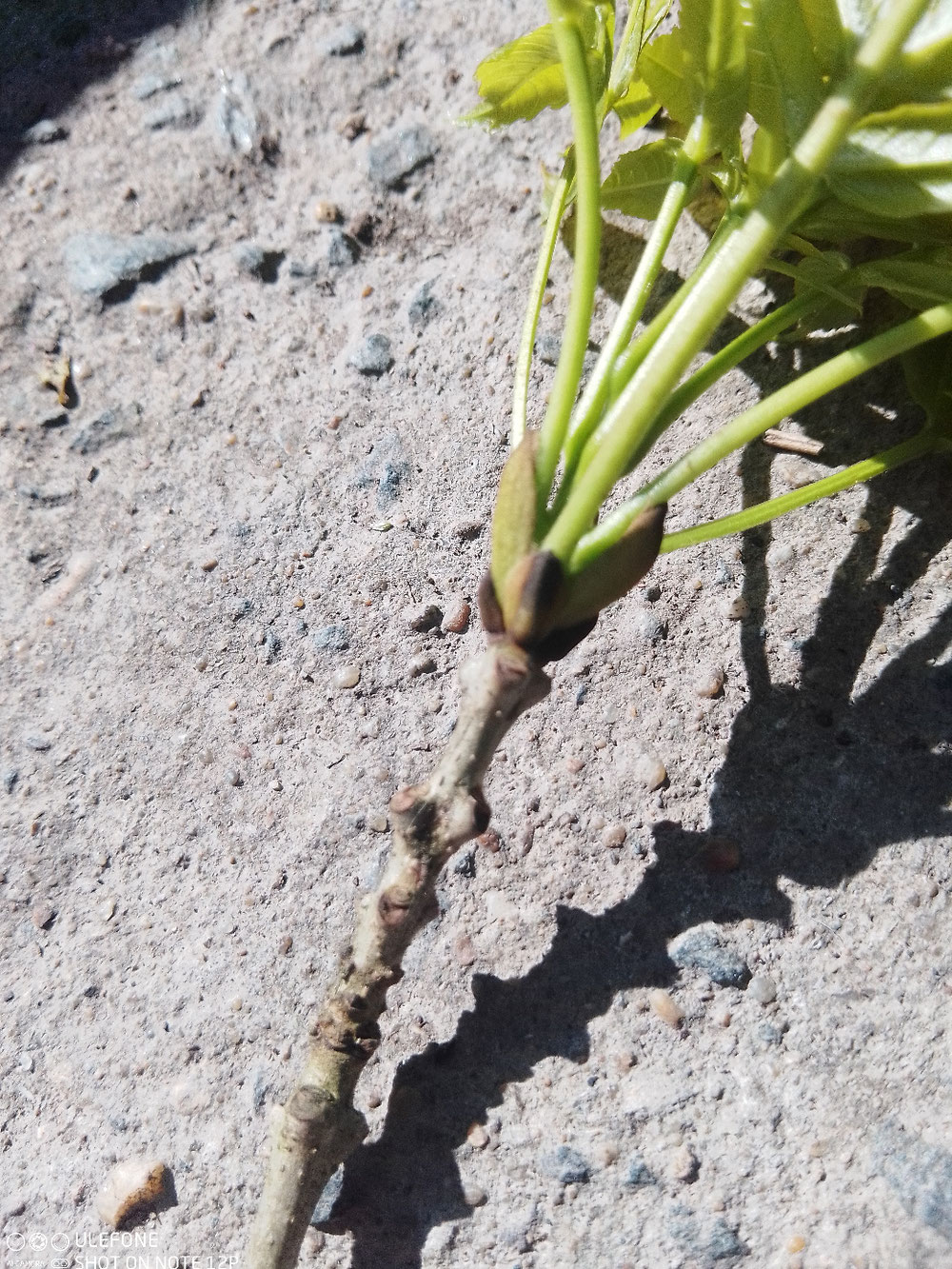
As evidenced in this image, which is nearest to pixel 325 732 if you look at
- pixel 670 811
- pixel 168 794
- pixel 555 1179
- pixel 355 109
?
pixel 168 794

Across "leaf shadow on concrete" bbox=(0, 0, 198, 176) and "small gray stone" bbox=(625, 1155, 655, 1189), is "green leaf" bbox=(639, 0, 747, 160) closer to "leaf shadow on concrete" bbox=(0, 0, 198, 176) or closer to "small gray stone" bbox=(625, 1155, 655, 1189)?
"leaf shadow on concrete" bbox=(0, 0, 198, 176)

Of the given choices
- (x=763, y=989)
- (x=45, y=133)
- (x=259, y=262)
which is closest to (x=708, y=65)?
(x=259, y=262)

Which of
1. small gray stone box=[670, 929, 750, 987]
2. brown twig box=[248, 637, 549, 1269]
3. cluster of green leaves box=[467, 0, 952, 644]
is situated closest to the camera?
cluster of green leaves box=[467, 0, 952, 644]

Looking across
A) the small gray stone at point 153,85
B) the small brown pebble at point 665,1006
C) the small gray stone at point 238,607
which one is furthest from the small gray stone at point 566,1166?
the small gray stone at point 153,85

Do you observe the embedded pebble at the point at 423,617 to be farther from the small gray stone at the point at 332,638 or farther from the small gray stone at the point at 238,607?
the small gray stone at the point at 238,607

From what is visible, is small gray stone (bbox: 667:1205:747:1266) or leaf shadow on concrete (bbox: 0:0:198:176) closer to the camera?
small gray stone (bbox: 667:1205:747:1266)

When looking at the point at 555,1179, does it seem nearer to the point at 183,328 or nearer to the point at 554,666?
the point at 554,666

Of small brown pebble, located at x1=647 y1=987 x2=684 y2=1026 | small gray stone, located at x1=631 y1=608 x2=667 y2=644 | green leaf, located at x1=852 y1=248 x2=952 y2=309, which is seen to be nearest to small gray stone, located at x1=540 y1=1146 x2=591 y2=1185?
small brown pebble, located at x1=647 y1=987 x2=684 y2=1026
